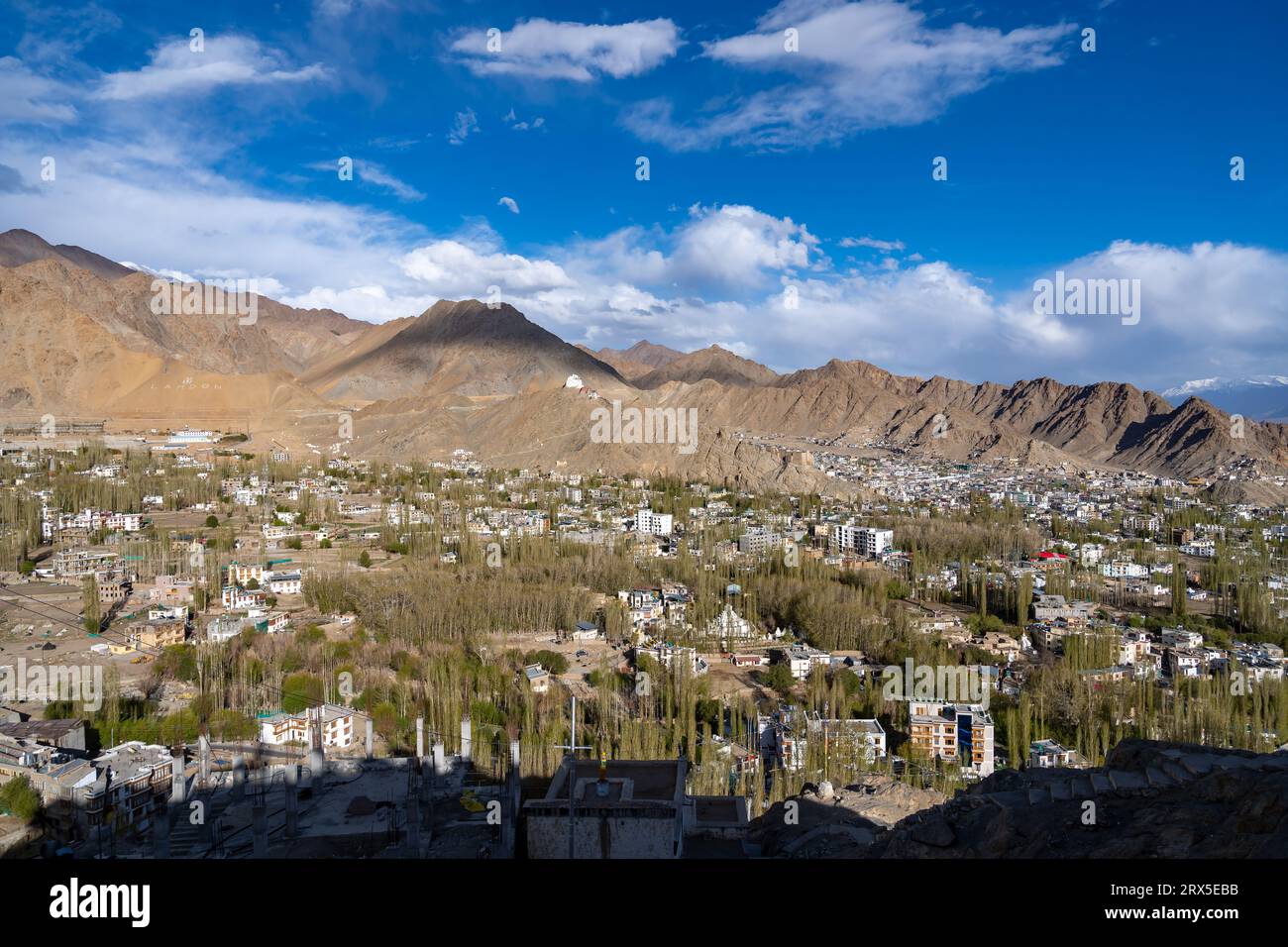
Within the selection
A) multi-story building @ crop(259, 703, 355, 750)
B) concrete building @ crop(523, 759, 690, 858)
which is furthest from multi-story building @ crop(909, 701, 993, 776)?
multi-story building @ crop(259, 703, 355, 750)

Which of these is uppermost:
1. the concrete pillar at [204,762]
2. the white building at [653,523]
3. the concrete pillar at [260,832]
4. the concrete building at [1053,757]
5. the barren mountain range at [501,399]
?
the barren mountain range at [501,399]

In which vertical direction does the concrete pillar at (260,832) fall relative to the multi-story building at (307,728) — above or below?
above

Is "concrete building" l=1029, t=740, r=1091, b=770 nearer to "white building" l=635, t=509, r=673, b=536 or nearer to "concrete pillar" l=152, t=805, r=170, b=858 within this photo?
"concrete pillar" l=152, t=805, r=170, b=858

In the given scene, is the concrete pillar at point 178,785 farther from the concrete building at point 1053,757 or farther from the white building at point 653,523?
the white building at point 653,523

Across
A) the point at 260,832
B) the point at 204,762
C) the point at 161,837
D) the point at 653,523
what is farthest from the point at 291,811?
the point at 653,523

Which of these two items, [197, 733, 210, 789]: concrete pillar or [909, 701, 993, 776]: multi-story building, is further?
[909, 701, 993, 776]: multi-story building

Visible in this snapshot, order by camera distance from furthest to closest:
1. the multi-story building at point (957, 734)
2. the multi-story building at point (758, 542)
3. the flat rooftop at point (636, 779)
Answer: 1. the multi-story building at point (758, 542)
2. the multi-story building at point (957, 734)
3. the flat rooftop at point (636, 779)

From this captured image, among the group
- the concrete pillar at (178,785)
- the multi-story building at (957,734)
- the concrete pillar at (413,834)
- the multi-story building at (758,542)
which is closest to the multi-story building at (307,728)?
the concrete pillar at (178,785)
